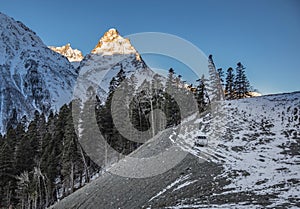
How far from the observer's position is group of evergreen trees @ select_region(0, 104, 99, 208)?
137 ft

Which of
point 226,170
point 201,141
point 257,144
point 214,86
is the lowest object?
point 226,170

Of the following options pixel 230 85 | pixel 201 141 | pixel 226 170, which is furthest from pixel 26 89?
pixel 226 170

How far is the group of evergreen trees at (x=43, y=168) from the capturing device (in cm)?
4166

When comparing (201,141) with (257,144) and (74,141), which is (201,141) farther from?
(74,141)

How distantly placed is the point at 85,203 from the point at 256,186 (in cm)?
1450

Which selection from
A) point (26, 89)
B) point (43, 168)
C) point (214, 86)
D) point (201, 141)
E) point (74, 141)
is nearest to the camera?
point (201, 141)

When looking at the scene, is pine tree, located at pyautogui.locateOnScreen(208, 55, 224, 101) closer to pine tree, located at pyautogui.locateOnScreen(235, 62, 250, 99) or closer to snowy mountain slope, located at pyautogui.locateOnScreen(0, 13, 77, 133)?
pine tree, located at pyautogui.locateOnScreen(235, 62, 250, 99)

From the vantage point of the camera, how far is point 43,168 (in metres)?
45.1

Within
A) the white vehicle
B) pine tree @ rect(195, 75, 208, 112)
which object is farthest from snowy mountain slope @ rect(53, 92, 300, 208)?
pine tree @ rect(195, 75, 208, 112)

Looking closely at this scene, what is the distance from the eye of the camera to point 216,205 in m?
16.4

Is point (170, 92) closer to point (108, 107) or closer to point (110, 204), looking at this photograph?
point (108, 107)

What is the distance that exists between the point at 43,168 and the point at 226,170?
3144cm

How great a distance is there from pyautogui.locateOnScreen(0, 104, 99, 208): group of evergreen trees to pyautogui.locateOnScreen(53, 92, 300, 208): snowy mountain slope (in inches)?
477

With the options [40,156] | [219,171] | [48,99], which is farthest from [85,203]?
[48,99]
